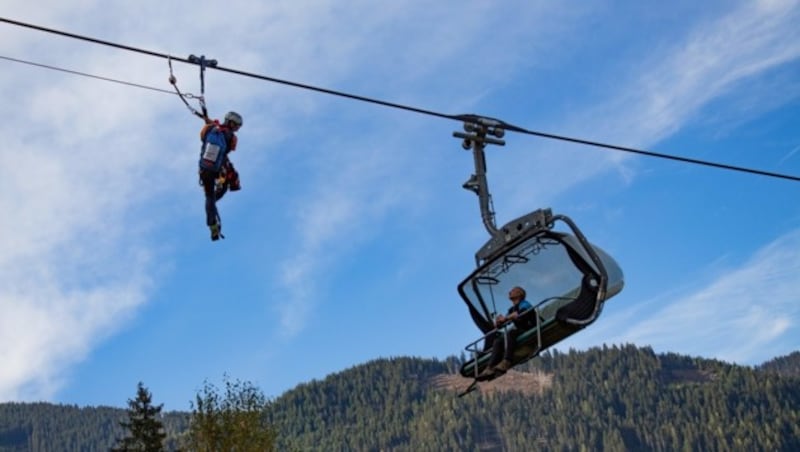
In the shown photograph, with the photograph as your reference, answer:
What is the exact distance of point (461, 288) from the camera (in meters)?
18.0

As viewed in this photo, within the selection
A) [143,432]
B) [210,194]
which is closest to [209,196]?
Result: [210,194]

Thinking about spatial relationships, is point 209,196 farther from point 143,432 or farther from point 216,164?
point 143,432

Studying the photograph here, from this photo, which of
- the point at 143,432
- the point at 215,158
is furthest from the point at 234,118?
the point at 143,432

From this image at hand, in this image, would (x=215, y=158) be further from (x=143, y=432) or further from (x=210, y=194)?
(x=143, y=432)

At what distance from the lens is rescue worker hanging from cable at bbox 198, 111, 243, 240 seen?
49.7 ft

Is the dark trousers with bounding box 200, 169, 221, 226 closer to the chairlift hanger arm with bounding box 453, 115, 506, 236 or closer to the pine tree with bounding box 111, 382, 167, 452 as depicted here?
the chairlift hanger arm with bounding box 453, 115, 506, 236

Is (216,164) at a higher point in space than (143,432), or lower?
lower

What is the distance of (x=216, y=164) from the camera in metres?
15.2

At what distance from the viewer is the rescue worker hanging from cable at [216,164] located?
49.7 ft

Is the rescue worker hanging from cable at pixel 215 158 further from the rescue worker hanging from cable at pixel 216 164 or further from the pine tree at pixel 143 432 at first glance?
the pine tree at pixel 143 432

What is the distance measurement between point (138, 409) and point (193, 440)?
1873 cm

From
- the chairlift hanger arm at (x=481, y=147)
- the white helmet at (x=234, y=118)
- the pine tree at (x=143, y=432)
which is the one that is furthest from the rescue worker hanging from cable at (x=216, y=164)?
the pine tree at (x=143, y=432)

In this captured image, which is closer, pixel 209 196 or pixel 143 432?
pixel 209 196

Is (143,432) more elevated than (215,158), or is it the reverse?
(143,432)
